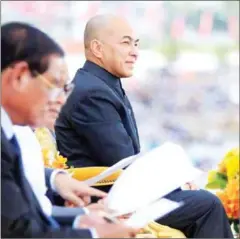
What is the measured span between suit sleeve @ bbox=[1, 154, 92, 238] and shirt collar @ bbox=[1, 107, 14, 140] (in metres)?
0.05

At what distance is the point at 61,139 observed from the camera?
8.02ft

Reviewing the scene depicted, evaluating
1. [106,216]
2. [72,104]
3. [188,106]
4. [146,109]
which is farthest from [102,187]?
[188,106]

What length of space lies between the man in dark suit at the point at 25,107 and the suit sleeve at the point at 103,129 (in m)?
0.80

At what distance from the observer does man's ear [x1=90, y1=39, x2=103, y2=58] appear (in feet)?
7.99

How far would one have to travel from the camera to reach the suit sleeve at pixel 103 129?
2.26 meters

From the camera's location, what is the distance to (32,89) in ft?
4.66

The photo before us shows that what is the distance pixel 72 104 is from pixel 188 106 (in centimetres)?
155

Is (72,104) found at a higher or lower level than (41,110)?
lower

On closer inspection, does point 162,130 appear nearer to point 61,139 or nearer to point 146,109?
point 146,109

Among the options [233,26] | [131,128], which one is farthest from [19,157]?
[233,26]

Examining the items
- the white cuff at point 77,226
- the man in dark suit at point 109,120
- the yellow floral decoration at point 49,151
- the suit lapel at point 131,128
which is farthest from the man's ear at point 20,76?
the suit lapel at point 131,128

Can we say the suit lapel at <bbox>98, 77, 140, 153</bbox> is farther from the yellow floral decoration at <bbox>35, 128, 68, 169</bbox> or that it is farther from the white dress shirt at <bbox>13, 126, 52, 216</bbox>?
the white dress shirt at <bbox>13, 126, 52, 216</bbox>

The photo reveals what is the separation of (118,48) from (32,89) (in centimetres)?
103

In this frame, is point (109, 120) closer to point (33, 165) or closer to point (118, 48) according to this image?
point (118, 48)
